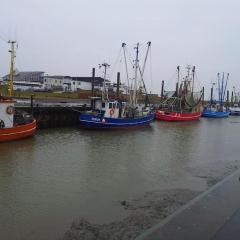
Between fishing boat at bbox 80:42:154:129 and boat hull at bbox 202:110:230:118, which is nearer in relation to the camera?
fishing boat at bbox 80:42:154:129

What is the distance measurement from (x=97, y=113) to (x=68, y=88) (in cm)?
8436

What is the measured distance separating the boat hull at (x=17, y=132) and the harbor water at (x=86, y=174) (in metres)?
0.62

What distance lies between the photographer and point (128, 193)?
1661cm

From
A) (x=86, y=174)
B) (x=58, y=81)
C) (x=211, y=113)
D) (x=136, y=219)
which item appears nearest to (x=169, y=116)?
(x=211, y=113)

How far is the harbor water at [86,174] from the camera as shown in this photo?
43.5 feet

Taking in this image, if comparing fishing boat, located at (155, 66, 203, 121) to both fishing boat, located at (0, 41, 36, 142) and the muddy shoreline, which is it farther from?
the muddy shoreline

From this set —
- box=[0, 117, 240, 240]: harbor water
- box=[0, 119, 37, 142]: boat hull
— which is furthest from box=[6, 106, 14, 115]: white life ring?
box=[0, 117, 240, 240]: harbor water

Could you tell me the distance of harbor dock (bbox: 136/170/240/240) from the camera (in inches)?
362

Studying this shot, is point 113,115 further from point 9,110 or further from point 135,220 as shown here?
point 135,220

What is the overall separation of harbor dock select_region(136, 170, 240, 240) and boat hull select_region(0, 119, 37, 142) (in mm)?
19564

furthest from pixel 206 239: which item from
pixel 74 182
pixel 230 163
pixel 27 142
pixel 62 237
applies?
pixel 27 142

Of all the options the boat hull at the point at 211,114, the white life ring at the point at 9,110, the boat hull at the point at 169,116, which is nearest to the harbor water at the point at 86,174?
the white life ring at the point at 9,110

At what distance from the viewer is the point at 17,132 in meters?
30.9

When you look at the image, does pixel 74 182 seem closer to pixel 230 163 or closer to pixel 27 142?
pixel 230 163
